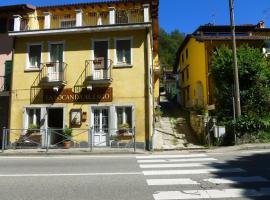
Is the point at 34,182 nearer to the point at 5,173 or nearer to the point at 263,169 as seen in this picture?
the point at 5,173

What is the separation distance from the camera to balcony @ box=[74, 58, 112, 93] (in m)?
20.2

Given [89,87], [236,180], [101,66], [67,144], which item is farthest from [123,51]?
[236,180]

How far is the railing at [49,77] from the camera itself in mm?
20688

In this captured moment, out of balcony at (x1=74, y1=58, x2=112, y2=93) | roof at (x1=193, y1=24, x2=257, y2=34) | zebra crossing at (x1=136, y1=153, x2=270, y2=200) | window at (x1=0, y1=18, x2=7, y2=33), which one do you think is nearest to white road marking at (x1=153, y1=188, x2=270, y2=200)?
zebra crossing at (x1=136, y1=153, x2=270, y2=200)

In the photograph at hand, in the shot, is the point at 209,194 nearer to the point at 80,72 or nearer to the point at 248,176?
the point at 248,176

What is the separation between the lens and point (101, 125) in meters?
20.3

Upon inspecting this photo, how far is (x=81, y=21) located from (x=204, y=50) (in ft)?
36.8

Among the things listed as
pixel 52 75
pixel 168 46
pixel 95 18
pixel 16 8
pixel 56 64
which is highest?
pixel 168 46

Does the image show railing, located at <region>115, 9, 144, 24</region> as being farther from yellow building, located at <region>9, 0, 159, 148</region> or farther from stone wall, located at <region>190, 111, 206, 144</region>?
stone wall, located at <region>190, 111, 206, 144</region>

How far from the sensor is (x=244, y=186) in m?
8.38

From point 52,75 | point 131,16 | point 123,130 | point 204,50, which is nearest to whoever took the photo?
point 123,130

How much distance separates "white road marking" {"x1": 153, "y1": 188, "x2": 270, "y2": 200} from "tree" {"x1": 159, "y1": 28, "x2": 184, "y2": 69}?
204 feet

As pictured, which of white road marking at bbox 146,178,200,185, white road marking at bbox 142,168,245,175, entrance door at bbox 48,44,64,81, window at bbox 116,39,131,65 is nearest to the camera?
white road marking at bbox 146,178,200,185

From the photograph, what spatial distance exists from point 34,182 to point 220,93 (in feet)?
50.4
